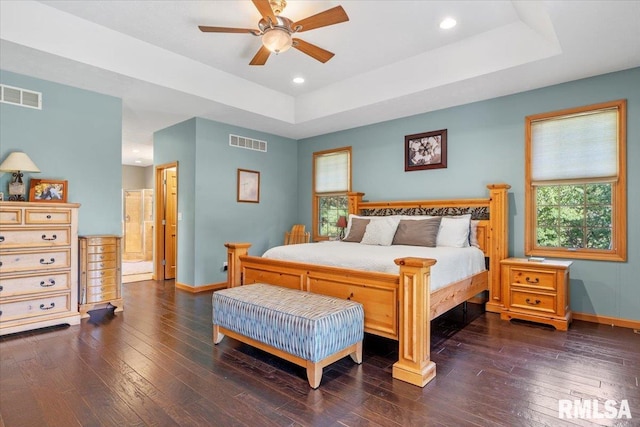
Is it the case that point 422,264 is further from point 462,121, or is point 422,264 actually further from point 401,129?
point 401,129

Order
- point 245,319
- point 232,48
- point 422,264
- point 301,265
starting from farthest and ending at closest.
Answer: point 232,48
point 301,265
point 245,319
point 422,264

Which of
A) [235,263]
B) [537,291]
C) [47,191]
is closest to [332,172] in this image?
[235,263]

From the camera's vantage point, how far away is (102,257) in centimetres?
396

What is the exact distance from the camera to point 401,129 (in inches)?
208

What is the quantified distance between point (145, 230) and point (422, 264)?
8691 millimetres

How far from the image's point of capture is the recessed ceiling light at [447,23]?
10.8ft

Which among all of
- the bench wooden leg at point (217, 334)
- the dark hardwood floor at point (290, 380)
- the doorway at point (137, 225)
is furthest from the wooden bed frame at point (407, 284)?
the doorway at point (137, 225)

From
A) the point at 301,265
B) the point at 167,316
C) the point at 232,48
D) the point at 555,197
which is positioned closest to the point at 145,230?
the point at 167,316

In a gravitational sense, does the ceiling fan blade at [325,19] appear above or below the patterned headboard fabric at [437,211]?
above

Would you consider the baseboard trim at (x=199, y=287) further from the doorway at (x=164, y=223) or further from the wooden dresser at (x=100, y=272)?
the wooden dresser at (x=100, y=272)

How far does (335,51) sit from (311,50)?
0.82 m

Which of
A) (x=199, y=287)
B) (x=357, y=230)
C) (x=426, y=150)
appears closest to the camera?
(x=357, y=230)

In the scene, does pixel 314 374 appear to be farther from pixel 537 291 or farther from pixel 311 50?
pixel 311 50

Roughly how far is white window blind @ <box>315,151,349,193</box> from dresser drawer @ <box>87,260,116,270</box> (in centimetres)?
361
